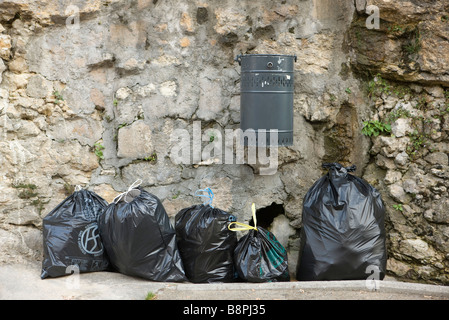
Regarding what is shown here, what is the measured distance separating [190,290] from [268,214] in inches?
41.2

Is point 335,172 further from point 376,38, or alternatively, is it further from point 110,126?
point 110,126

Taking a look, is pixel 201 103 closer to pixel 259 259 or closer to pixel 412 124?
pixel 259 259

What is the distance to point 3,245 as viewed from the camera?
3.84m

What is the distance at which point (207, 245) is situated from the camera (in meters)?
3.69

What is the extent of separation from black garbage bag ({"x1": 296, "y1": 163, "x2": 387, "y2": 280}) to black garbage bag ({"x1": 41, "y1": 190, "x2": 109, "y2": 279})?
1.36 metres

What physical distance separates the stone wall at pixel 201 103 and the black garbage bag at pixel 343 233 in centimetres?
37

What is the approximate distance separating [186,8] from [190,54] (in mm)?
323

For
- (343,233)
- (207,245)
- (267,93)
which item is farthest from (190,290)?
(267,93)

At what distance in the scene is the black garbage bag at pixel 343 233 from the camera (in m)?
3.63

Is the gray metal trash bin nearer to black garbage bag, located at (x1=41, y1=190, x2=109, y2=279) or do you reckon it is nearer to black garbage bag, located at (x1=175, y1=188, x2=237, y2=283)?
black garbage bag, located at (x1=175, y1=188, x2=237, y2=283)

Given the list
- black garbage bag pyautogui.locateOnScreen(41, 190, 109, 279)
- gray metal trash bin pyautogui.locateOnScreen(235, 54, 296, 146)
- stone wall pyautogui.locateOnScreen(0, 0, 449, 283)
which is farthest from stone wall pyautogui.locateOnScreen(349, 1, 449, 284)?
black garbage bag pyautogui.locateOnScreen(41, 190, 109, 279)

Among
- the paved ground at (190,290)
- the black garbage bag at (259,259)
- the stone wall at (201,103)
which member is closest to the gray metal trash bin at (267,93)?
the stone wall at (201,103)

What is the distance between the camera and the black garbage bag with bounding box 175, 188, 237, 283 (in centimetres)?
368
